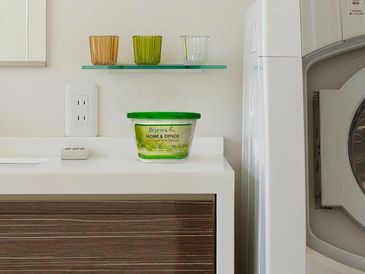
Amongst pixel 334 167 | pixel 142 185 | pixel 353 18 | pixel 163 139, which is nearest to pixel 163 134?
pixel 163 139

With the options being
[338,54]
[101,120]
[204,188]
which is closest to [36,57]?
[101,120]

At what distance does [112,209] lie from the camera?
1.07m

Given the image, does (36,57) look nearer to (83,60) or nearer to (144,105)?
(83,60)

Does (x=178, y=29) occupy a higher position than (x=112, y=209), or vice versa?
(x=178, y=29)

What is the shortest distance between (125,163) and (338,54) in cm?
60

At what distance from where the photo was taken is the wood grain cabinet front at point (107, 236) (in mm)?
1071

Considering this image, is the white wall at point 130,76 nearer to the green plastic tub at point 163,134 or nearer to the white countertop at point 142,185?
the green plastic tub at point 163,134

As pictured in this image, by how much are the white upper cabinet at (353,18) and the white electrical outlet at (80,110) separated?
0.82 meters

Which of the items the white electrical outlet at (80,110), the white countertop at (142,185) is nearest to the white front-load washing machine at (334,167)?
the white countertop at (142,185)

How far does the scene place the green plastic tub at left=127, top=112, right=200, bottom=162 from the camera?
1243 millimetres

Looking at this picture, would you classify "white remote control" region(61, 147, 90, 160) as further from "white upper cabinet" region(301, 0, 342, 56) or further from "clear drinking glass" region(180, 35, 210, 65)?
"white upper cabinet" region(301, 0, 342, 56)

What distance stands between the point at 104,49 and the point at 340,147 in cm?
74

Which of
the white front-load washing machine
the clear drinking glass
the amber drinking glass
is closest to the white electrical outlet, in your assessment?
the amber drinking glass

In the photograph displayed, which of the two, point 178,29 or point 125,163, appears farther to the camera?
point 178,29
